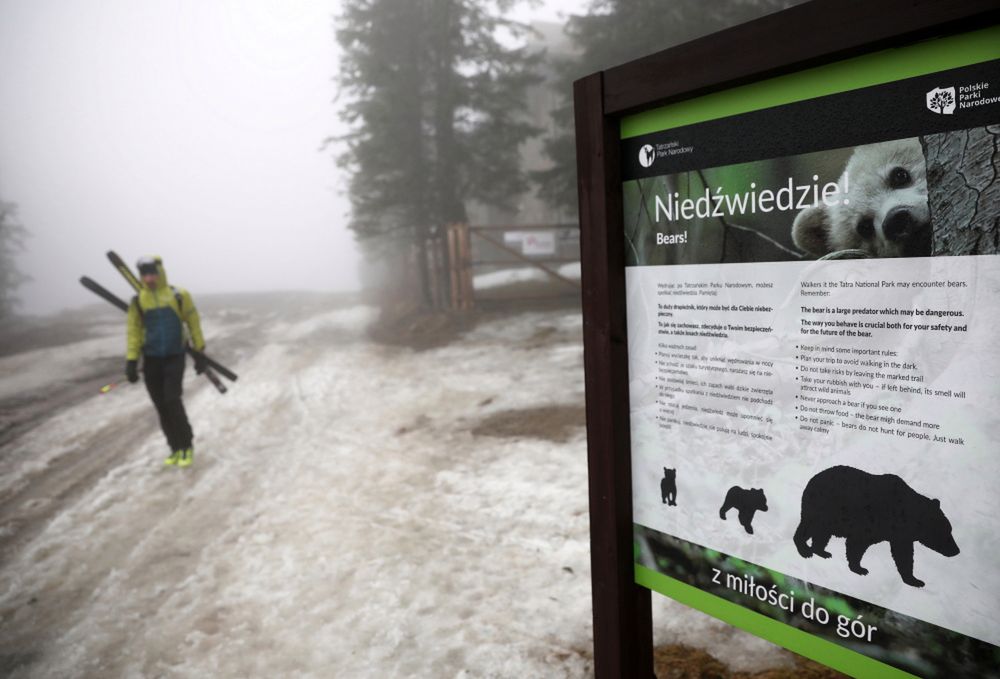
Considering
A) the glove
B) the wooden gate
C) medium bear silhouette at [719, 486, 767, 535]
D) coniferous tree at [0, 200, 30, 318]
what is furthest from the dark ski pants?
coniferous tree at [0, 200, 30, 318]

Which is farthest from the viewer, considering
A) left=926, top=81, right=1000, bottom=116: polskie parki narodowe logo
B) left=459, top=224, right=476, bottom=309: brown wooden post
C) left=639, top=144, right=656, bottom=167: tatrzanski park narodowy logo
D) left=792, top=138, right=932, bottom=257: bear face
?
left=459, top=224, right=476, bottom=309: brown wooden post

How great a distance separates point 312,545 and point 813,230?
13.7ft

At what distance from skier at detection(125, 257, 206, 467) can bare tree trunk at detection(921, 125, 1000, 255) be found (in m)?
6.84

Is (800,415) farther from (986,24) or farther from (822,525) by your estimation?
(986,24)

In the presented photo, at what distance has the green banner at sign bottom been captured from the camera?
167 cm

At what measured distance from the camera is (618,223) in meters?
2.11

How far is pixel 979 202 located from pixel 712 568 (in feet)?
4.38

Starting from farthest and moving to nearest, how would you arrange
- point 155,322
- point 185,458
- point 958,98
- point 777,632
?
point 185,458 → point 155,322 → point 777,632 → point 958,98

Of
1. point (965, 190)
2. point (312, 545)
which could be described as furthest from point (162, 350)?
point (965, 190)

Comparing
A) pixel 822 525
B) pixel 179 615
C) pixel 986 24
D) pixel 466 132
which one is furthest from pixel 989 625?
pixel 466 132

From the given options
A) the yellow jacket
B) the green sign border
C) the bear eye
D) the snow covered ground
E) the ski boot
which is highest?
the green sign border

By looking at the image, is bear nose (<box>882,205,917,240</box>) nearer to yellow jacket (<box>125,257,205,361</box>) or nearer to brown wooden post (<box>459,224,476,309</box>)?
yellow jacket (<box>125,257,205,361</box>)

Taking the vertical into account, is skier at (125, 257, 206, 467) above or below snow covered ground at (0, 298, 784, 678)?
above

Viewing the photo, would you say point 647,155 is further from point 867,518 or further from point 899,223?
point 867,518
